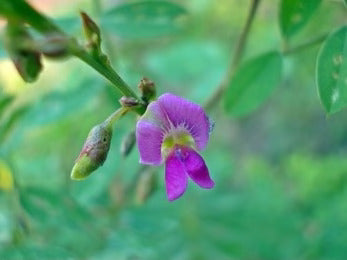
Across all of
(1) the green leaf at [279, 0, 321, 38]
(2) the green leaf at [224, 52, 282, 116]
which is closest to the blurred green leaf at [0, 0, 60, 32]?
(1) the green leaf at [279, 0, 321, 38]

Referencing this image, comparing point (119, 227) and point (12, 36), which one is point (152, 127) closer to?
point (12, 36)

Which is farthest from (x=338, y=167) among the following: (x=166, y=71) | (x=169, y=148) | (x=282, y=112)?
(x=169, y=148)

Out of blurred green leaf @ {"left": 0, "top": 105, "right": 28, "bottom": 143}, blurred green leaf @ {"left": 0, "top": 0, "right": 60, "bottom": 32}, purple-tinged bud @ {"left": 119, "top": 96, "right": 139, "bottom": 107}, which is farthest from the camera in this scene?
blurred green leaf @ {"left": 0, "top": 105, "right": 28, "bottom": 143}

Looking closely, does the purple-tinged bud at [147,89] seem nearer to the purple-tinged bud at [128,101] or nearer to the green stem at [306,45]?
the purple-tinged bud at [128,101]

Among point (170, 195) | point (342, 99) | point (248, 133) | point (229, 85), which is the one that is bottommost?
point (170, 195)

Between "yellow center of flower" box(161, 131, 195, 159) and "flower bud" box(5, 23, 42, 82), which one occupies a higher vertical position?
"yellow center of flower" box(161, 131, 195, 159)

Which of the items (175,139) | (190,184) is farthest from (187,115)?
(190,184)

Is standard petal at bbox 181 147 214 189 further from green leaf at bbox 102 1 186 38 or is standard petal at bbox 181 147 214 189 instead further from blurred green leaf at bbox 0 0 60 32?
green leaf at bbox 102 1 186 38
